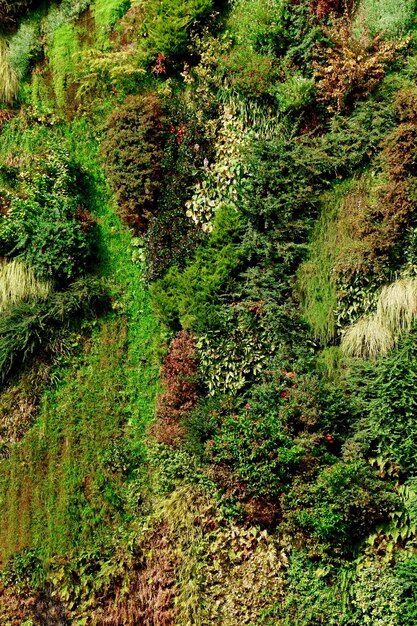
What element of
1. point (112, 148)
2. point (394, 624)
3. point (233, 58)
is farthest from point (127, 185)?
point (394, 624)

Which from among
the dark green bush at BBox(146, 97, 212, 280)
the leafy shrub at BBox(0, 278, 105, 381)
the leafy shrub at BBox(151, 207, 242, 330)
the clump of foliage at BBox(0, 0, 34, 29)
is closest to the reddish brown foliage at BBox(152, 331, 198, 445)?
the leafy shrub at BBox(151, 207, 242, 330)

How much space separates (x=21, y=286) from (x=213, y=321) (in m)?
3.24

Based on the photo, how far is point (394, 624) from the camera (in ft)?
26.7

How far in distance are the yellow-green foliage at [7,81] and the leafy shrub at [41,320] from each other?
390 centimetres

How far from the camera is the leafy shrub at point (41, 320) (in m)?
10.6

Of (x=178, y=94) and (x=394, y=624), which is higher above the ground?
(x=178, y=94)

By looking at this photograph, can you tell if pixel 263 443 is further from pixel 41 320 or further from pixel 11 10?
pixel 11 10

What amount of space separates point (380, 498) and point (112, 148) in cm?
644

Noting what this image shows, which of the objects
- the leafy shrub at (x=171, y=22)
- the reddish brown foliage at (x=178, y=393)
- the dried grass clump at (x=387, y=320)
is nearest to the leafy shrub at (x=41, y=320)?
the reddish brown foliage at (x=178, y=393)

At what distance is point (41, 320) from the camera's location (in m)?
10.6

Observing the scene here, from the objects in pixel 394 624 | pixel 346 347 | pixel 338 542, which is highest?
pixel 346 347

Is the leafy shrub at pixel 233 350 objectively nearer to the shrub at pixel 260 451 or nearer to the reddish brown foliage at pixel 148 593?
the shrub at pixel 260 451

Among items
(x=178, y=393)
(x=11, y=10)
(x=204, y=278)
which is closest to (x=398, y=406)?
(x=178, y=393)

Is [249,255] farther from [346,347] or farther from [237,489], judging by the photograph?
[237,489]
